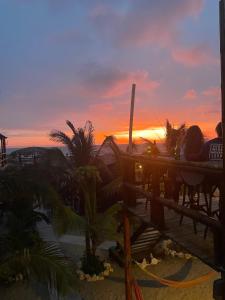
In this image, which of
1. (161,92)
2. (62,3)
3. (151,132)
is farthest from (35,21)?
(151,132)

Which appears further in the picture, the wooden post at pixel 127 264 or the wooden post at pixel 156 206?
the wooden post at pixel 127 264

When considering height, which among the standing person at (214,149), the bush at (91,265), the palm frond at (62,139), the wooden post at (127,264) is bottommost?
the bush at (91,265)

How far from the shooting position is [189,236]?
4.92 meters

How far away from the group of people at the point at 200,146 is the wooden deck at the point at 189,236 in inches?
41.4

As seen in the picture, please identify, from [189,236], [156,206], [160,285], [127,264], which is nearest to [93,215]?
[127,264]

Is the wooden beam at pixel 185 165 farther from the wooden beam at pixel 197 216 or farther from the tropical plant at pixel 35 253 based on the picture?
the tropical plant at pixel 35 253

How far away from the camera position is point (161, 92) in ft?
47.0

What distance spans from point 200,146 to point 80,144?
7775mm

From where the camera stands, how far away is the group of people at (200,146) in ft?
17.2

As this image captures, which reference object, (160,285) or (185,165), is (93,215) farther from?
(185,165)

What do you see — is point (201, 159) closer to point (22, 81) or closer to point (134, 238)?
point (134, 238)

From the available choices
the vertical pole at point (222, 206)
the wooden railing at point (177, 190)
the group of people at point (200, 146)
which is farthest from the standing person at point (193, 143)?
the vertical pole at point (222, 206)

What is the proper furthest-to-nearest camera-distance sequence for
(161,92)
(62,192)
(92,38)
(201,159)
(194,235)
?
1. (62,192)
2. (161,92)
3. (92,38)
4. (201,159)
5. (194,235)

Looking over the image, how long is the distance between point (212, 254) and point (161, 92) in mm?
10838
